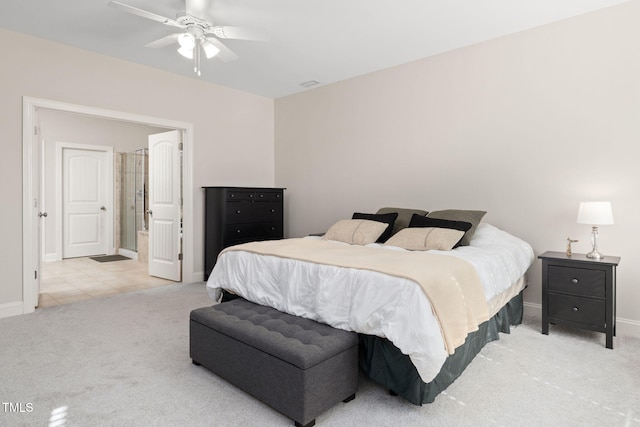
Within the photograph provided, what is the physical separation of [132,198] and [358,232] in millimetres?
5279

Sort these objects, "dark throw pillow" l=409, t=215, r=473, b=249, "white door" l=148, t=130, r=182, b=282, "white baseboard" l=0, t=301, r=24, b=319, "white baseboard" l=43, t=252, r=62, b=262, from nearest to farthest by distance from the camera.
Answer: "dark throw pillow" l=409, t=215, r=473, b=249 < "white baseboard" l=0, t=301, r=24, b=319 < "white door" l=148, t=130, r=182, b=282 < "white baseboard" l=43, t=252, r=62, b=262

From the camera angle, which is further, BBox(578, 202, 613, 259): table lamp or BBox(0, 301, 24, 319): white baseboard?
BBox(0, 301, 24, 319): white baseboard

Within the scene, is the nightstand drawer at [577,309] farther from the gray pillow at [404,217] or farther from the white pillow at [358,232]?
the white pillow at [358,232]

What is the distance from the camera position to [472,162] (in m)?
3.87

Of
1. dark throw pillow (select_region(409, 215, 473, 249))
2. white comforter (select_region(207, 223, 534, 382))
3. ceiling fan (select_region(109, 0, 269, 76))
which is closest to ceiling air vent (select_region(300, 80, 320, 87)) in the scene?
ceiling fan (select_region(109, 0, 269, 76))

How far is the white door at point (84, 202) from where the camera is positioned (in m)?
6.75

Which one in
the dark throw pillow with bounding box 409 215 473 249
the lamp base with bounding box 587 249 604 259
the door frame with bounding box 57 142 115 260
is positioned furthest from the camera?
the door frame with bounding box 57 142 115 260

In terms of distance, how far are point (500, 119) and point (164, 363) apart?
3.57m

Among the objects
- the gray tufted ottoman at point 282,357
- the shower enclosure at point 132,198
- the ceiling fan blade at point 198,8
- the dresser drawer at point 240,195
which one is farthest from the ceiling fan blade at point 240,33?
the shower enclosure at point 132,198

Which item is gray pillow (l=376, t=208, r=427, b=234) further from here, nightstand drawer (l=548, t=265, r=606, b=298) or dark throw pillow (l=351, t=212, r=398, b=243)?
nightstand drawer (l=548, t=265, r=606, b=298)

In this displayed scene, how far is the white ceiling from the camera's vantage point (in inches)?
119

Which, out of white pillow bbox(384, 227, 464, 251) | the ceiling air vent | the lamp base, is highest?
the ceiling air vent

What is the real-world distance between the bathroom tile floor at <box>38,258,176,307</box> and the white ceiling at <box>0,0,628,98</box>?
8.76ft

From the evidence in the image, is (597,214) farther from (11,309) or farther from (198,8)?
(11,309)
